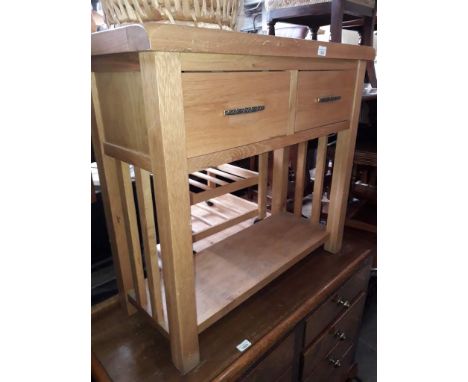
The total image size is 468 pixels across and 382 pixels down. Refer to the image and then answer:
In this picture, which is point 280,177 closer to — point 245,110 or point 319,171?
point 319,171

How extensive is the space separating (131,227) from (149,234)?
81 mm

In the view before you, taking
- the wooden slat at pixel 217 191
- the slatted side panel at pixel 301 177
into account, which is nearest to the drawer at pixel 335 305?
the slatted side panel at pixel 301 177

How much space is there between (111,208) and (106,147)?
0.15 m

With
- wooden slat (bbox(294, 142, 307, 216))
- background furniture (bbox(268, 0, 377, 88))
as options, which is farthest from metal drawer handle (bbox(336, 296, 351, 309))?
background furniture (bbox(268, 0, 377, 88))

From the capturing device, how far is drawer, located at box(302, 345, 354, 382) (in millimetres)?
1057

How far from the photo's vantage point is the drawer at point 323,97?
0.74 meters

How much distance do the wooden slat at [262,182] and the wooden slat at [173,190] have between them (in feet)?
2.23

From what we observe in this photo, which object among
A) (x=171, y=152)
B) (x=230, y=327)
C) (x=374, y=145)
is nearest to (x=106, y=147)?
(x=171, y=152)

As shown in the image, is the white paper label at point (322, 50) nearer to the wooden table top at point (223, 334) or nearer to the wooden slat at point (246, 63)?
the wooden slat at point (246, 63)

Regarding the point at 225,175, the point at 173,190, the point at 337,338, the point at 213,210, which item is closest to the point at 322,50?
the point at 173,190

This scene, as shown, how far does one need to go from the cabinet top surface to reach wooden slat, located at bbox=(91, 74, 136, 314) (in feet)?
0.55

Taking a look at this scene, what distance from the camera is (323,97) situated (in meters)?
0.80

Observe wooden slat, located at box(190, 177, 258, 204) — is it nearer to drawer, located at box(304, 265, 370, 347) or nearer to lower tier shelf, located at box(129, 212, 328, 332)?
lower tier shelf, located at box(129, 212, 328, 332)
